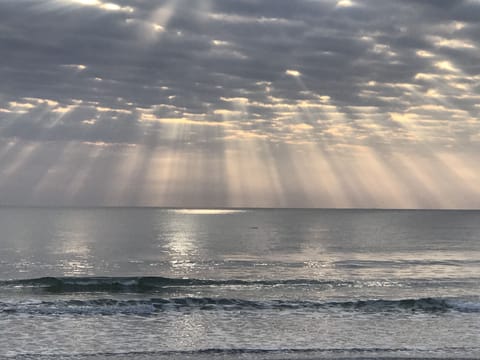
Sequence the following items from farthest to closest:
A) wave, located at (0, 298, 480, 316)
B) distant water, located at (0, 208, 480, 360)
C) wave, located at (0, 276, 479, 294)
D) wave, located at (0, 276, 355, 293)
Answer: wave, located at (0, 276, 355, 293) → wave, located at (0, 276, 479, 294) → wave, located at (0, 298, 480, 316) → distant water, located at (0, 208, 480, 360)

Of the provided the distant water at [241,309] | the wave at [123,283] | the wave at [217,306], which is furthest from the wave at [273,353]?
the wave at [123,283]

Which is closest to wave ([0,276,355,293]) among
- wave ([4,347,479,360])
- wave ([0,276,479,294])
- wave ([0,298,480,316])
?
wave ([0,276,479,294])

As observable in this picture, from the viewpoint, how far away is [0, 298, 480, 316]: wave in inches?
1468

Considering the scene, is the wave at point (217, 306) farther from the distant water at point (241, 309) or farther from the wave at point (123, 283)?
the wave at point (123, 283)

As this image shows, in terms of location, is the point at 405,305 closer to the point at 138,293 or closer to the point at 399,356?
the point at 399,356

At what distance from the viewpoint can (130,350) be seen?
26125mm

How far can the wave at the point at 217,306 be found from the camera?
3728 centimetres

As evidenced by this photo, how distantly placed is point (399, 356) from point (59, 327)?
1805 cm

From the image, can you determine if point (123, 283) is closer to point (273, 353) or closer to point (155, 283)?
point (155, 283)

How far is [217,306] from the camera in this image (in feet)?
131

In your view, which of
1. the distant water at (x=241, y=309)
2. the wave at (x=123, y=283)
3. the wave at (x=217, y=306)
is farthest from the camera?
the wave at (x=123, y=283)

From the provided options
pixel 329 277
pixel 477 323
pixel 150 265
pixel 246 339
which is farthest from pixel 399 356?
pixel 150 265

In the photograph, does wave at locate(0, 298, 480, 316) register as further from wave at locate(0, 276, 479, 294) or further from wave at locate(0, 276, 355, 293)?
wave at locate(0, 276, 355, 293)

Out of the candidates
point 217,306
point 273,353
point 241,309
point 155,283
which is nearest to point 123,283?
point 155,283
